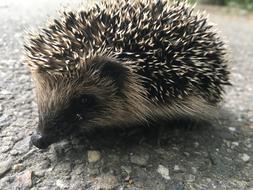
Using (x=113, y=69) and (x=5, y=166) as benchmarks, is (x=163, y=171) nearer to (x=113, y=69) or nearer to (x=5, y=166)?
(x=113, y=69)

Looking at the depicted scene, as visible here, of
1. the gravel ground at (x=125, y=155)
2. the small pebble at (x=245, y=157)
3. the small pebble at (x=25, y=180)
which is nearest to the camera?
the small pebble at (x=25, y=180)

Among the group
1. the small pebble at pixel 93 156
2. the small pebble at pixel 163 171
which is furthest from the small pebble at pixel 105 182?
the small pebble at pixel 163 171

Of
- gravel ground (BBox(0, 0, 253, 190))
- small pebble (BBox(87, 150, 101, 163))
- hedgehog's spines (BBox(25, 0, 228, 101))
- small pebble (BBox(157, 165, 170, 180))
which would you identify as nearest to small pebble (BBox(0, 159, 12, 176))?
gravel ground (BBox(0, 0, 253, 190))

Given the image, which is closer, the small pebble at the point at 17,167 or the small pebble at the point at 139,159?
the small pebble at the point at 17,167

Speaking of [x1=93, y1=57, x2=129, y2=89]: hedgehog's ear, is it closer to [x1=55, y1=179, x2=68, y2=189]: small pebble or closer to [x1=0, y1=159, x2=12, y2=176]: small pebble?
[x1=55, y1=179, x2=68, y2=189]: small pebble

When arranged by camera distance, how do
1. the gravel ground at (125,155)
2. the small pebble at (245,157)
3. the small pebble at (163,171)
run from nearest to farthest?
the gravel ground at (125,155), the small pebble at (163,171), the small pebble at (245,157)

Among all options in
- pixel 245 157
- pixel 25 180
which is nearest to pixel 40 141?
pixel 25 180

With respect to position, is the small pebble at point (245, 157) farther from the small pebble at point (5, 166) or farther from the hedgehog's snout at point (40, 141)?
the small pebble at point (5, 166)
